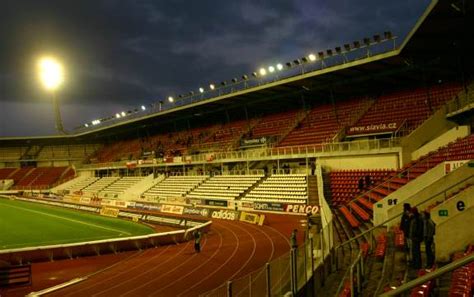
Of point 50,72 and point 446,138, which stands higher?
point 50,72

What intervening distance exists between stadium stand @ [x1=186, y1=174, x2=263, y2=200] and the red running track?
34.5 ft

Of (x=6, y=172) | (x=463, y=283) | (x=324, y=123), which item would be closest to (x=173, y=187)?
(x=324, y=123)

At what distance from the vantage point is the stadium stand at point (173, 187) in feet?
132

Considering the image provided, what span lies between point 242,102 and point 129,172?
1953 cm

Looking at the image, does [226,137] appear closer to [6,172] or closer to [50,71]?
[50,71]

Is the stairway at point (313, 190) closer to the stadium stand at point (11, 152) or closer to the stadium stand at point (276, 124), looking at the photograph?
the stadium stand at point (276, 124)

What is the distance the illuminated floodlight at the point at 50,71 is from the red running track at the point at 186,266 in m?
50.4

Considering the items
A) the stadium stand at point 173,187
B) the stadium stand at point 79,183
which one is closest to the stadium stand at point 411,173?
the stadium stand at point 173,187

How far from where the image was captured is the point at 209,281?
46.2 feet

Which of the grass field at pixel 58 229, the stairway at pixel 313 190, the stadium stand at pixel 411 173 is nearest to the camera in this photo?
the stadium stand at pixel 411 173

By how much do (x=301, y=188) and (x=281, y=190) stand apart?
1.65 meters

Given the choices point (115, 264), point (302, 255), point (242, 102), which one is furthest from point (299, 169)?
point (302, 255)

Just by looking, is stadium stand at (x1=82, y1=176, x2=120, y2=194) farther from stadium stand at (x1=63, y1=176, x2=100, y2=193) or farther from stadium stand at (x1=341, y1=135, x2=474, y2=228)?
stadium stand at (x1=341, y1=135, x2=474, y2=228)

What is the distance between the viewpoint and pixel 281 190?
3155 cm
